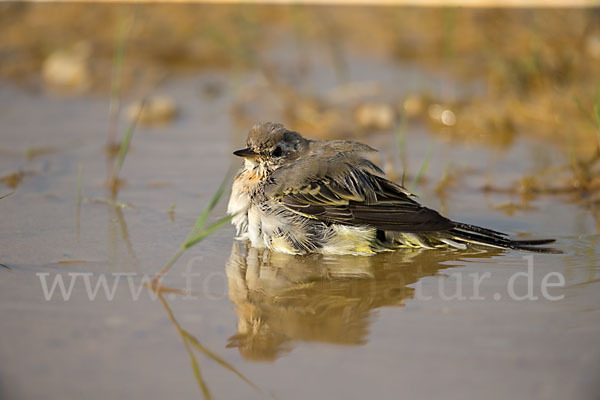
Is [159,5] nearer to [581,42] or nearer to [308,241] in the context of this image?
[581,42]

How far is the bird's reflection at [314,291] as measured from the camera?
343 centimetres

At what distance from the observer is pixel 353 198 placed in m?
4.83

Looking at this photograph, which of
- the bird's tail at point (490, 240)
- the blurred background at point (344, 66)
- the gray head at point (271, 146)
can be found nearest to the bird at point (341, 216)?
the bird's tail at point (490, 240)

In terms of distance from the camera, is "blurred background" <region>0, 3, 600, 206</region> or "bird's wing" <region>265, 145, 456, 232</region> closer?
"bird's wing" <region>265, 145, 456, 232</region>

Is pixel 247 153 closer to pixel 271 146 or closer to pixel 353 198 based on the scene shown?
pixel 271 146

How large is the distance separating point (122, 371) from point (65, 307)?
2.60ft

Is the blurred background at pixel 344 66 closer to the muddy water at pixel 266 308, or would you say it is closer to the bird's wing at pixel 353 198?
the muddy water at pixel 266 308

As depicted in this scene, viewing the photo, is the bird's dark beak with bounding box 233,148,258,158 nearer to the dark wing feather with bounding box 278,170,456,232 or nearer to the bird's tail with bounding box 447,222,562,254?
the dark wing feather with bounding box 278,170,456,232

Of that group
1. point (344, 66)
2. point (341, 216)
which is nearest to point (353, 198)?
point (341, 216)

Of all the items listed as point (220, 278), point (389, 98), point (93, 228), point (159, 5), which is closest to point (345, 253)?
point (220, 278)

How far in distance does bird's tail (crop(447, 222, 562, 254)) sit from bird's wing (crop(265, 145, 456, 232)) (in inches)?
6.6

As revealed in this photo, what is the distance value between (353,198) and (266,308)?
1.30 m

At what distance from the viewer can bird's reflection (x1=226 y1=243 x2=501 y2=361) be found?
3.43 metres

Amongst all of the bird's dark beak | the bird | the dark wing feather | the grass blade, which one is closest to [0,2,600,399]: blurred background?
the grass blade
